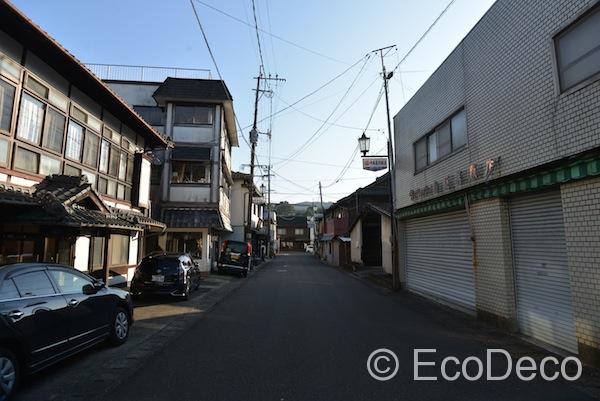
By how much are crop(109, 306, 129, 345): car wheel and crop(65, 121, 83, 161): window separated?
564 centimetres

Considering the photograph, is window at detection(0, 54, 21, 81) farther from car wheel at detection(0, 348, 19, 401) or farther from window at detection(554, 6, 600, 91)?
window at detection(554, 6, 600, 91)

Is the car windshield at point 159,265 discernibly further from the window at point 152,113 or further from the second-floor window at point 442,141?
the window at point 152,113

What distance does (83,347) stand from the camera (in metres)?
6.03

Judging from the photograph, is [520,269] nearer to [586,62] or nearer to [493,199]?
[493,199]

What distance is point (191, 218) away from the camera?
72.1 ft

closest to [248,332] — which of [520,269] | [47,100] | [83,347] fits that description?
[83,347]

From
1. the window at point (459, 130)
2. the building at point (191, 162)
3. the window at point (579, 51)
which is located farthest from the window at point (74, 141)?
the window at point (579, 51)

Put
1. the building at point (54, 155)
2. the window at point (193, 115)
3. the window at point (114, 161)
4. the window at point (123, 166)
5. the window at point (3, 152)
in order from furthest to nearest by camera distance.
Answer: the window at point (193, 115)
the window at point (123, 166)
the window at point (114, 161)
the window at point (3, 152)
the building at point (54, 155)

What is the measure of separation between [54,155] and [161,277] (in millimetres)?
4765

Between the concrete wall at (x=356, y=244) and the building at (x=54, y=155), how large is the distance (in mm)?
19035

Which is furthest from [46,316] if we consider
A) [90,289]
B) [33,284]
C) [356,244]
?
[356,244]

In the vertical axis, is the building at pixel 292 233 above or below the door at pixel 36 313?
above

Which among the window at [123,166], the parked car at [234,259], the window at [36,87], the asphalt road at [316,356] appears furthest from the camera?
the parked car at [234,259]

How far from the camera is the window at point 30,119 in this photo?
8828 millimetres
